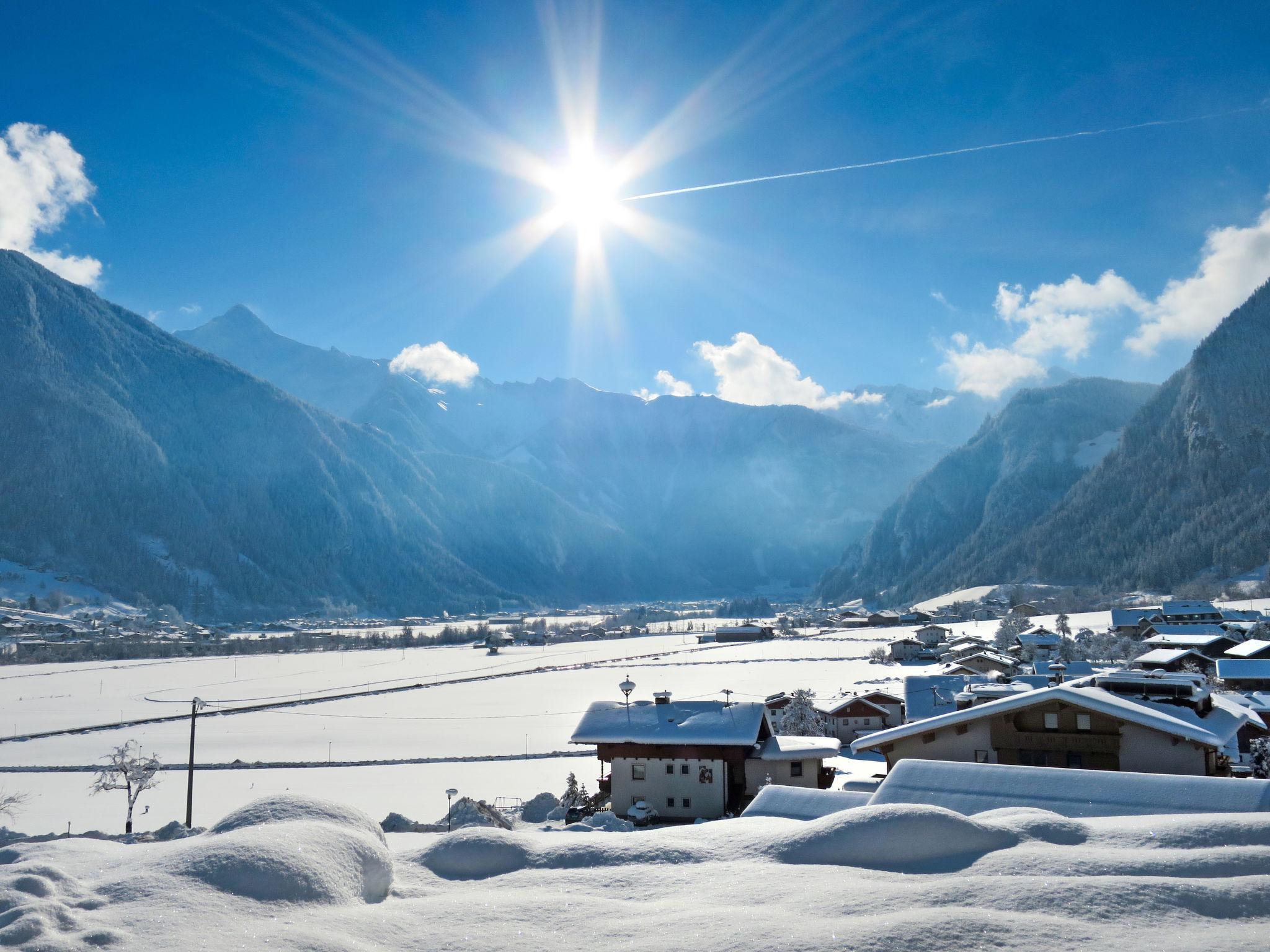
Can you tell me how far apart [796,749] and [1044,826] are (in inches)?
783

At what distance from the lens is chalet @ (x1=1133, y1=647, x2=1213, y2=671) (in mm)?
58125

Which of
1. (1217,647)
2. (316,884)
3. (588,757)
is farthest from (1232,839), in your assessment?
(1217,647)

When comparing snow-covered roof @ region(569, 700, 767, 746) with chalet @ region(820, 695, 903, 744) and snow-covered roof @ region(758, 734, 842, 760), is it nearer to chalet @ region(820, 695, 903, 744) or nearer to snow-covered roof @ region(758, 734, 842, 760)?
snow-covered roof @ region(758, 734, 842, 760)

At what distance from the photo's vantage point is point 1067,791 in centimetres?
1345

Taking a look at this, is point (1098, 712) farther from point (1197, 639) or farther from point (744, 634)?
point (744, 634)

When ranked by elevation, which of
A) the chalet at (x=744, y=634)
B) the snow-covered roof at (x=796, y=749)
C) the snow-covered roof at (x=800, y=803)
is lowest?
the snow-covered roof at (x=796, y=749)

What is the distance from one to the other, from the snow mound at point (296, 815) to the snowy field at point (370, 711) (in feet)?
75.1

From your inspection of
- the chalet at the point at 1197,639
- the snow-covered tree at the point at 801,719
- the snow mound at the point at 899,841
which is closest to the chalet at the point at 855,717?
the snow-covered tree at the point at 801,719

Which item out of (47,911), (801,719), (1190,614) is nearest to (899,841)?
(47,911)

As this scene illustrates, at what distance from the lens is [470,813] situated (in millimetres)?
28469

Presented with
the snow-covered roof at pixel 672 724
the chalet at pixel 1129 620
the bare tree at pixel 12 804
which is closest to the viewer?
the snow-covered roof at pixel 672 724

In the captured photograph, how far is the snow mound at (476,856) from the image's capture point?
32.6 feet

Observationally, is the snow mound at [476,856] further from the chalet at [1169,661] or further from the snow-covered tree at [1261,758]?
the chalet at [1169,661]

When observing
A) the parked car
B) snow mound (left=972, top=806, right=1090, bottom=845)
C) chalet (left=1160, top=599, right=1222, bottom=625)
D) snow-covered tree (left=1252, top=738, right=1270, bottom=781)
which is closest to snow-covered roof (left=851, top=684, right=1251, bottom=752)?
the parked car
